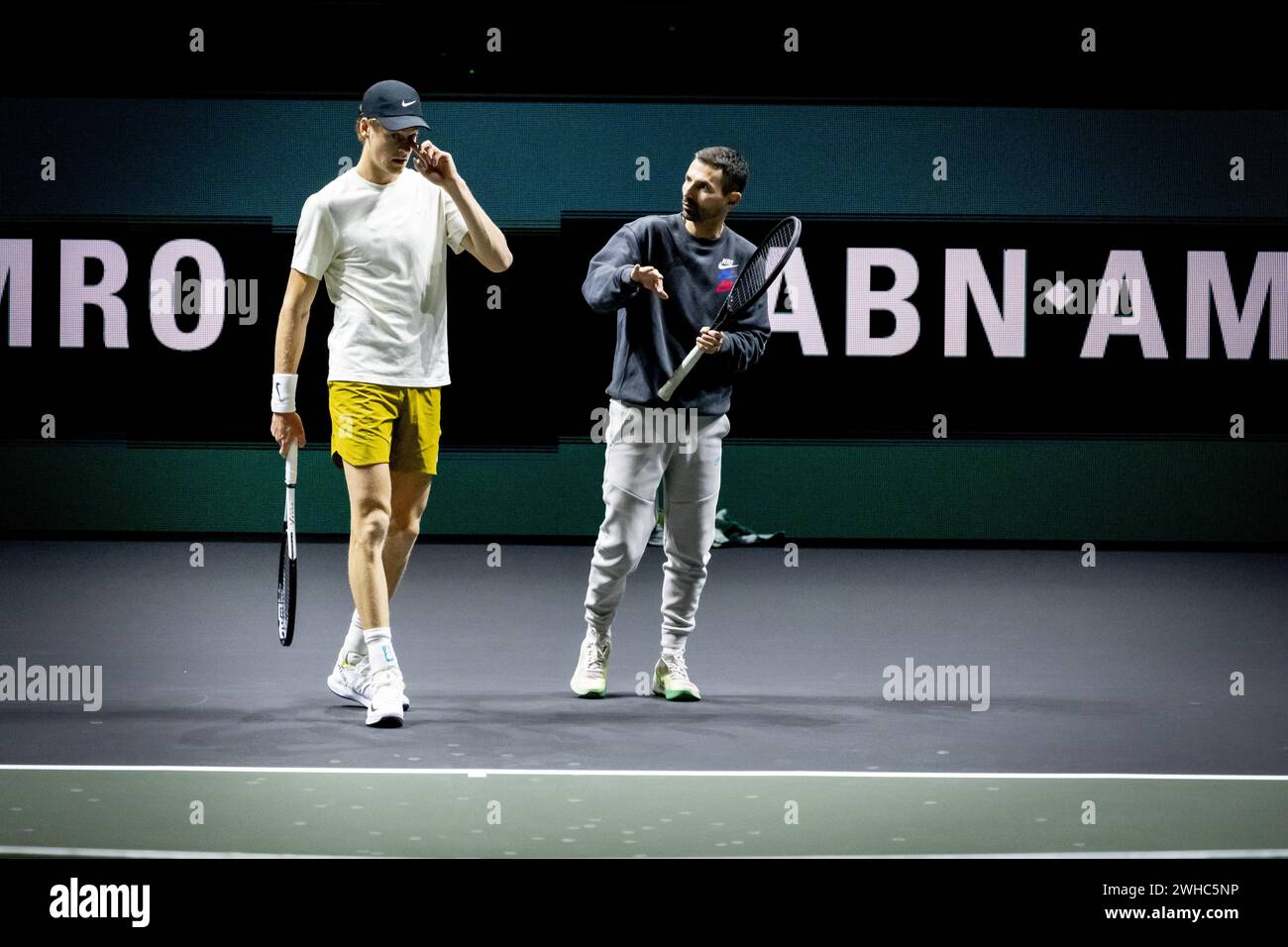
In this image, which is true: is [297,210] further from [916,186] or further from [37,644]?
[37,644]

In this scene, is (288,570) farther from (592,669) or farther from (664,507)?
(664,507)

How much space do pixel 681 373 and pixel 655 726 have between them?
1070mm

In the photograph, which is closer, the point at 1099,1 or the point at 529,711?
the point at 529,711

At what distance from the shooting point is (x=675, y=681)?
5.81 m

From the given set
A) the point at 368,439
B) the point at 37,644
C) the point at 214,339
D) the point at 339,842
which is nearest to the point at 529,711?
the point at 368,439

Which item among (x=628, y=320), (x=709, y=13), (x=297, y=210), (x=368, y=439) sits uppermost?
(x=709, y=13)

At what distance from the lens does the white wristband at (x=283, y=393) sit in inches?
208

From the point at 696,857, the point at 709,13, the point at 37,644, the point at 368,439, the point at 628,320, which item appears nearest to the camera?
the point at 696,857

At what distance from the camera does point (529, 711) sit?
18.2ft

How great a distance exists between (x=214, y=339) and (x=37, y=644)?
13.7 feet

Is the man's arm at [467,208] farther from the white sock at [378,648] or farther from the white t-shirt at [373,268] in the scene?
the white sock at [378,648]

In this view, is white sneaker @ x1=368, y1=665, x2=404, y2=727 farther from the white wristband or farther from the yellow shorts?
the white wristband

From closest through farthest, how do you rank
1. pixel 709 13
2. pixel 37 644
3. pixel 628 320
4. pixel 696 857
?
pixel 696 857 → pixel 628 320 → pixel 37 644 → pixel 709 13

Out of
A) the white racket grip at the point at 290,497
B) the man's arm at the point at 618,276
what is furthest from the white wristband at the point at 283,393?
the man's arm at the point at 618,276
